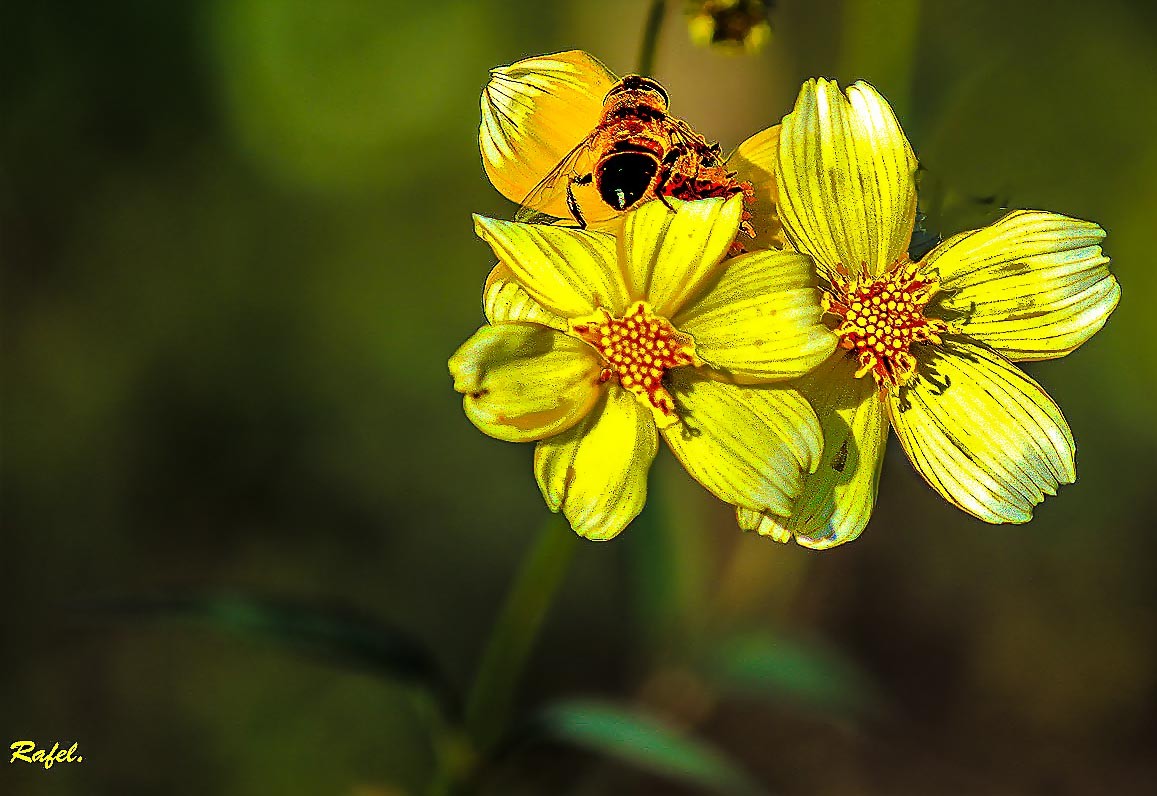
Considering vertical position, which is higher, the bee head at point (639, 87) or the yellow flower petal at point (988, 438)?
the bee head at point (639, 87)

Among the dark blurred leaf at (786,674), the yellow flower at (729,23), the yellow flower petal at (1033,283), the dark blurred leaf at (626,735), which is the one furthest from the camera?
the dark blurred leaf at (786,674)

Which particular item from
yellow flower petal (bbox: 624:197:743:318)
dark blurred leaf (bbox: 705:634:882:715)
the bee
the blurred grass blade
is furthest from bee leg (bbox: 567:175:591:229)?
dark blurred leaf (bbox: 705:634:882:715)

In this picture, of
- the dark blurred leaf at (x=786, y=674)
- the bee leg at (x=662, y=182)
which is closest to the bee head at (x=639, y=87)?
the bee leg at (x=662, y=182)

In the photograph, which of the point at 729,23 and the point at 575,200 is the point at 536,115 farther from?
the point at 729,23

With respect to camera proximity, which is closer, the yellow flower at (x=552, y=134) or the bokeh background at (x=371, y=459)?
the yellow flower at (x=552, y=134)

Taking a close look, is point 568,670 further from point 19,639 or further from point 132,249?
point 132,249

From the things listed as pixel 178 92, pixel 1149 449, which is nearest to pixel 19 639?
pixel 178 92

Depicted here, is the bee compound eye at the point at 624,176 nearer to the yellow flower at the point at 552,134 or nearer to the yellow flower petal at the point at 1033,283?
the yellow flower at the point at 552,134
